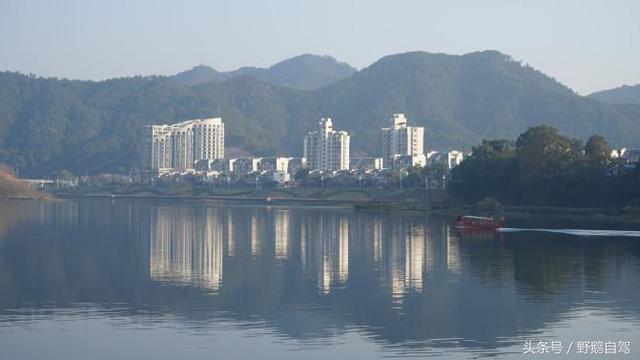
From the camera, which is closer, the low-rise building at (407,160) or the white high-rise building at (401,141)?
the low-rise building at (407,160)

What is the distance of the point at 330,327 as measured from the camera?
1700 cm

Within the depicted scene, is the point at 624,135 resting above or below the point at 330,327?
above

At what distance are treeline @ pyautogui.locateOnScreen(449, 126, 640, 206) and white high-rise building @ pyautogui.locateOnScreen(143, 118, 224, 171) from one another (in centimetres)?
8196

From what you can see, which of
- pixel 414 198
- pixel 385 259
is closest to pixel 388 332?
pixel 385 259

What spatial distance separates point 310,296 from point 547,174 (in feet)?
135

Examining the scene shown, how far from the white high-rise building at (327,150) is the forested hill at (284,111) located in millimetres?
25302

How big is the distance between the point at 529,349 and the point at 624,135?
147 metres

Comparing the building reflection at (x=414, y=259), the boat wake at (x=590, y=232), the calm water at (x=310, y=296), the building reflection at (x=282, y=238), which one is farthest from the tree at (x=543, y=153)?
the calm water at (x=310, y=296)

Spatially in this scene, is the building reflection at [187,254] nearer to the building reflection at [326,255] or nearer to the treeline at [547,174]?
the building reflection at [326,255]

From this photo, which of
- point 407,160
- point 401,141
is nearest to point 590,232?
point 407,160

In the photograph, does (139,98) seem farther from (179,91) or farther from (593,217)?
(593,217)

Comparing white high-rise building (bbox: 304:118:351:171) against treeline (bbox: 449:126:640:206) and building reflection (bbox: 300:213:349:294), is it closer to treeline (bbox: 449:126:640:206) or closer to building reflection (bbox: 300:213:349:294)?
treeline (bbox: 449:126:640:206)

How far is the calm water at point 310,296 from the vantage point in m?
15.6

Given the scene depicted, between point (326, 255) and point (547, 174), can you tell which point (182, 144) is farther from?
point (326, 255)
